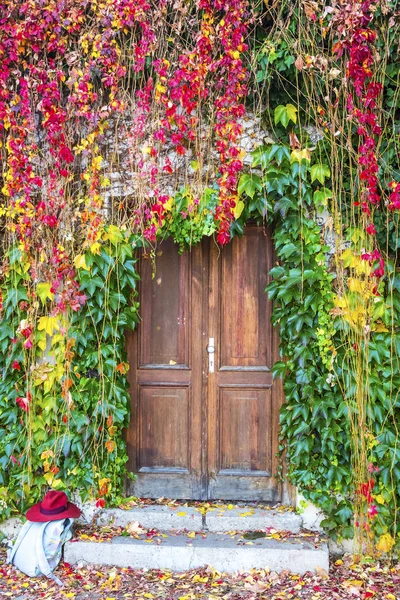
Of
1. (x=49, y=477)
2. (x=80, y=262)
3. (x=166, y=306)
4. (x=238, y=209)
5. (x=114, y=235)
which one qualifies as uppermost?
(x=238, y=209)

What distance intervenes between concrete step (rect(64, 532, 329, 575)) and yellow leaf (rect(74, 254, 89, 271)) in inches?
69.1

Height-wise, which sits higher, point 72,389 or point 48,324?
point 48,324

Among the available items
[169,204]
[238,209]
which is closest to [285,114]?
[238,209]

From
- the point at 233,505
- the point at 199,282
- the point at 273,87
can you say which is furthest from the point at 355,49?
the point at 233,505

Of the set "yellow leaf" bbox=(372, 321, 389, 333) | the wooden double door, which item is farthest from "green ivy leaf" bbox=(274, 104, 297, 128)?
"yellow leaf" bbox=(372, 321, 389, 333)

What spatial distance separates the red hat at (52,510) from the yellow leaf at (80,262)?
147 cm

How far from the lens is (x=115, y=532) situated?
12.0ft

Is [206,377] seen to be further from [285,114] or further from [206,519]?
[285,114]

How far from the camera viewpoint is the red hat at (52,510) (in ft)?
11.5

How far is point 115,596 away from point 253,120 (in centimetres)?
306

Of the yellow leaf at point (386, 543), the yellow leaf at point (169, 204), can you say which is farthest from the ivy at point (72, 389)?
the yellow leaf at point (386, 543)

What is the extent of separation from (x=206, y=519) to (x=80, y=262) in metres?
1.92

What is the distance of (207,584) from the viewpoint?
3.26 m

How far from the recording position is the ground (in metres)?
3.12
